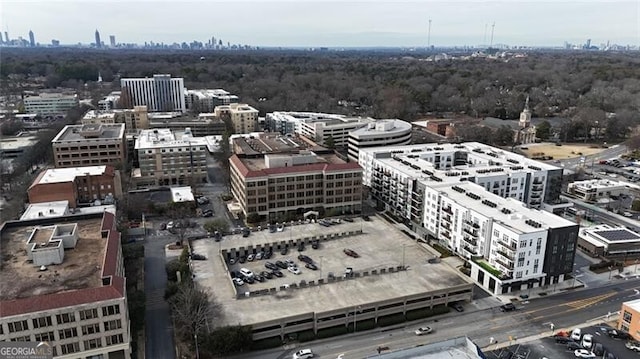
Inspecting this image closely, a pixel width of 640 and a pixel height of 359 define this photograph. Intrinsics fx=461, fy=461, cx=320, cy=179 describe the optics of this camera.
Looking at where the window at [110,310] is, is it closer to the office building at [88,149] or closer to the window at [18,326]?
the window at [18,326]

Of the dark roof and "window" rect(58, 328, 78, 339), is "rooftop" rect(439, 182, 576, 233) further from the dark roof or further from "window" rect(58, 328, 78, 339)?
"window" rect(58, 328, 78, 339)

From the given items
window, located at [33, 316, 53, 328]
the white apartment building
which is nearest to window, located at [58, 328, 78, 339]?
window, located at [33, 316, 53, 328]

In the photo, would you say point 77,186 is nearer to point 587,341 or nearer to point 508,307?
point 508,307

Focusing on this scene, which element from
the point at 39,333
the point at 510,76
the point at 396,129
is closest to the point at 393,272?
the point at 39,333

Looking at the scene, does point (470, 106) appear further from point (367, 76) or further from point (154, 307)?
point (154, 307)

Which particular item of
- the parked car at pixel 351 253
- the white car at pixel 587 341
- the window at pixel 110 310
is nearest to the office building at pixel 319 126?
the parked car at pixel 351 253

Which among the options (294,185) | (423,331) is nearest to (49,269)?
(423,331)
